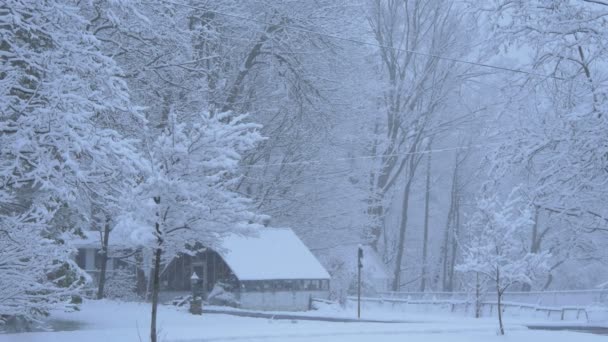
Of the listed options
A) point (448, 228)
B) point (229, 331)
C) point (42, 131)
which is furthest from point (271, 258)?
point (448, 228)

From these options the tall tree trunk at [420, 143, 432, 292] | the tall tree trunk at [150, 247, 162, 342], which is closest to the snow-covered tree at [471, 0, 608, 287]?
the tall tree trunk at [150, 247, 162, 342]

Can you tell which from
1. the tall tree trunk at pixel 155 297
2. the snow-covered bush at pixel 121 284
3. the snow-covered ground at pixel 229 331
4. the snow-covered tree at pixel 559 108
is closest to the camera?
the snow-covered tree at pixel 559 108

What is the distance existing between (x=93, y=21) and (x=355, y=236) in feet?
80.2

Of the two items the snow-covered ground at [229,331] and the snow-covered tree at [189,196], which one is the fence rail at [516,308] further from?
the snow-covered tree at [189,196]

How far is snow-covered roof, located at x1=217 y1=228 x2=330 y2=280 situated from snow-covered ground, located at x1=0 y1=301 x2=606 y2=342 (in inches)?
218

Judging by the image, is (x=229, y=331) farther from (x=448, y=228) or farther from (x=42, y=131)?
(x=448, y=228)

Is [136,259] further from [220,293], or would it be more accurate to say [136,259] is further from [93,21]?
[93,21]

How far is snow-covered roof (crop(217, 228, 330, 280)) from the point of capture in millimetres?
33750

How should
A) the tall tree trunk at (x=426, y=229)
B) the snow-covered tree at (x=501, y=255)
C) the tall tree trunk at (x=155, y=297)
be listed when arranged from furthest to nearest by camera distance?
1. the tall tree trunk at (x=426, y=229)
2. the snow-covered tree at (x=501, y=255)
3. the tall tree trunk at (x=155, y=297)

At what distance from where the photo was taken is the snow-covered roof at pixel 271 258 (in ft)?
111

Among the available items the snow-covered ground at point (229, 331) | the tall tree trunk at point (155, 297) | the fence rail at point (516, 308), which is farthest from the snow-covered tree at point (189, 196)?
the fence rail at point (516, 308)

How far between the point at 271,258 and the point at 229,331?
14.7 m

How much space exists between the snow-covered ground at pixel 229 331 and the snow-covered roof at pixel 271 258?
18.2ft

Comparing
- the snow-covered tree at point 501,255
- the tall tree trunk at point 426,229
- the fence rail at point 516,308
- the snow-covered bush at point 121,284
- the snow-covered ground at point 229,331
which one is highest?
the tall tree trunk at point 426,229
